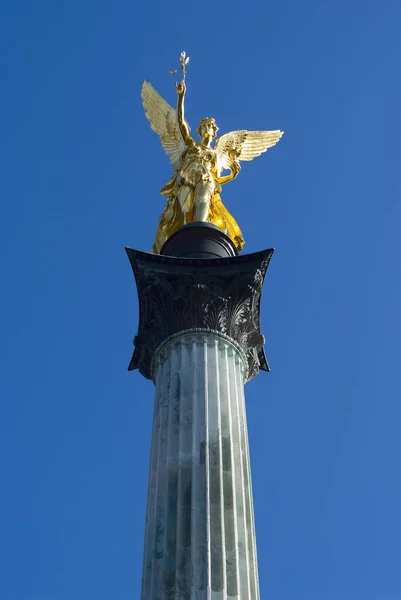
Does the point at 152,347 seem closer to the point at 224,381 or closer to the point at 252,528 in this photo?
the point at 224,381

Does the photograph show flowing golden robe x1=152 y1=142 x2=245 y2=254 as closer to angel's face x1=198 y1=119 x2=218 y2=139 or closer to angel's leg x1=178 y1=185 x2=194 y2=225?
angel's leg x1=178 y1=185 x2=194 y2=225

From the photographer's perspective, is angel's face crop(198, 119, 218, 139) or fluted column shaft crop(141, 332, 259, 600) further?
angel's face crop(198, 119, 218, 139)

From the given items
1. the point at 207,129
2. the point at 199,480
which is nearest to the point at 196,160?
the point at 207,129

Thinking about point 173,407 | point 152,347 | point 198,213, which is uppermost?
point 198,213

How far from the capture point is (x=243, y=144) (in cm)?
3077

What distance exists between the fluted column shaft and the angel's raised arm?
343 inches

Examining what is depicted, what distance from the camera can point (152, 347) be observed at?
76.4 feet

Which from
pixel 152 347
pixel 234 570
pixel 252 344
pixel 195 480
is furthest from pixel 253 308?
pixel 234 570

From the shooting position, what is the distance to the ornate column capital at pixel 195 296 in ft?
75.3

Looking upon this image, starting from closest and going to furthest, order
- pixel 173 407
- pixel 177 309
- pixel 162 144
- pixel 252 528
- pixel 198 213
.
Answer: pixel 252 528
pixel 173 407
pixel 177 309
pixel 198 213
pixel 162 144

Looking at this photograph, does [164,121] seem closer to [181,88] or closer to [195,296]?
[181,88]

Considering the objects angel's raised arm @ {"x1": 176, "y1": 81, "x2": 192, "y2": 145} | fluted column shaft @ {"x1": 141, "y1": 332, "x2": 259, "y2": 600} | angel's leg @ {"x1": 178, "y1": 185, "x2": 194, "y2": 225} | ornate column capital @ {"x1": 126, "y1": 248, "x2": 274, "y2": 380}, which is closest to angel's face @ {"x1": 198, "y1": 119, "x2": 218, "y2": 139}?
angel's raised arm @ {"x1": 176, "y1": 81, "x2": 192, "y2": 145}

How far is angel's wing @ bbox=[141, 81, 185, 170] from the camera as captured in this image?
98.0 ft

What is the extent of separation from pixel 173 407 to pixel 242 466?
1.99 meters
